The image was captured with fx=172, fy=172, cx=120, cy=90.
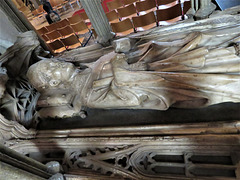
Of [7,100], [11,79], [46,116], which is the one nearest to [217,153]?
[46,116]

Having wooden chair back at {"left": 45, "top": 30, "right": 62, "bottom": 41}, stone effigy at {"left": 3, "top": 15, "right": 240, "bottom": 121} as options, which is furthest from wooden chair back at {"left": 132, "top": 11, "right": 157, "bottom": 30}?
wooden chair back at {"left": 45, "top": 30, "right": 62, "bottom": 41}

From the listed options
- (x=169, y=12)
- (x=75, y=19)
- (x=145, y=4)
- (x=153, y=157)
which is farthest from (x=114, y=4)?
(x=153, y=157)

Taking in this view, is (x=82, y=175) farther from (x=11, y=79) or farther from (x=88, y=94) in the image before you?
(x=11, y=79)

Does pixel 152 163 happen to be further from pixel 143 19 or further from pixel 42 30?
pixel 42 30

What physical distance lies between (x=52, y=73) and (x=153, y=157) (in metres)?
1.87

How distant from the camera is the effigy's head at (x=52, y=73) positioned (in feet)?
8.63

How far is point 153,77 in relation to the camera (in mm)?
1926

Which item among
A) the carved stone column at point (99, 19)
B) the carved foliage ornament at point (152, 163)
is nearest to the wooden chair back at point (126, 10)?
the carved stone column at point (99, 19)

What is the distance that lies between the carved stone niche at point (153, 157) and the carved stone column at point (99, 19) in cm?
221

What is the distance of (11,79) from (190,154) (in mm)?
2957

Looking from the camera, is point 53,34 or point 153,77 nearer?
point 153,77

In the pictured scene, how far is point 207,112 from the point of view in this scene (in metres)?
1.97

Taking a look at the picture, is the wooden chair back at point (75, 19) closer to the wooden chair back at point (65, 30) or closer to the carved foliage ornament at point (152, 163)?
the wooden chair back at point (65, 30)

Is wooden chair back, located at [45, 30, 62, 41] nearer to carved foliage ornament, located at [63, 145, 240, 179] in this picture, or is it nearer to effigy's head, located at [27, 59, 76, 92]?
effigy's head, located at [27, 59, 76, 92]
